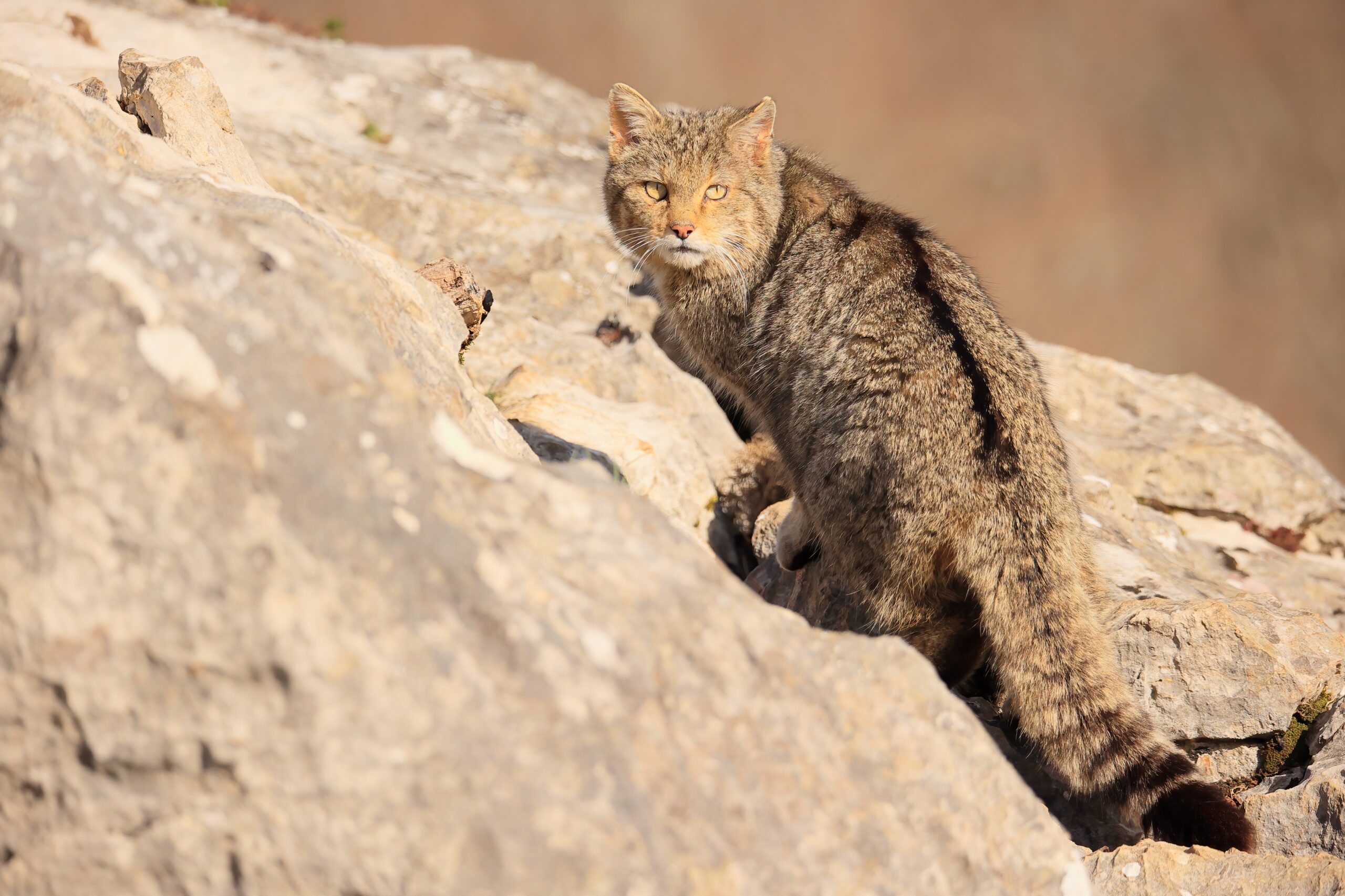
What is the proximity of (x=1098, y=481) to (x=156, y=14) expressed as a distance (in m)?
8.25

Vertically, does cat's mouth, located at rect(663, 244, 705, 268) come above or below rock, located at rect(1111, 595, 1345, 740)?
above

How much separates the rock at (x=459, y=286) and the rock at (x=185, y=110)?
845 mm

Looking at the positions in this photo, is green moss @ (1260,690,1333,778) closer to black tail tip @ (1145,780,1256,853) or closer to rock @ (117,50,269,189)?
black tail tip @ (1145,780,1256,853)

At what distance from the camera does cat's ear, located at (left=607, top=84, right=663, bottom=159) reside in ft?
17.9

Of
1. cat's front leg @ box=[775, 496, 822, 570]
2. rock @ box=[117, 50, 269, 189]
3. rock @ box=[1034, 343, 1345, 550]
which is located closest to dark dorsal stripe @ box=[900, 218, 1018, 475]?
cat's front leg @ box=[775, 496, 822, 570]

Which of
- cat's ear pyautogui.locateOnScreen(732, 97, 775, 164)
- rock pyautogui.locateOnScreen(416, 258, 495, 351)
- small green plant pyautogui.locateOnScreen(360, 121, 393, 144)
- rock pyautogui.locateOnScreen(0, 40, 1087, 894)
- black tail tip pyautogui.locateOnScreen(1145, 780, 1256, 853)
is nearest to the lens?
rock pyautogui.locateOnScreen(0, 40, 1087, 894)

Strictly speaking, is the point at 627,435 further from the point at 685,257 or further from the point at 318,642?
the point at 318,642

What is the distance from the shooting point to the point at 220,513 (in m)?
2.01

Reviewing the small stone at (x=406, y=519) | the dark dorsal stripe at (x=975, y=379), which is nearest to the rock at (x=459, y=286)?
the dark dorsal stripe at (x=975, y=379)

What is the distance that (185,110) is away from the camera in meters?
4.15

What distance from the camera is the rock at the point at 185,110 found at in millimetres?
4070

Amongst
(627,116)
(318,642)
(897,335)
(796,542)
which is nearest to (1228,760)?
(796,542)

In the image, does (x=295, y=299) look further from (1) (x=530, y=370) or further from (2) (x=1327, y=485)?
(2) (x=1327, y=485)

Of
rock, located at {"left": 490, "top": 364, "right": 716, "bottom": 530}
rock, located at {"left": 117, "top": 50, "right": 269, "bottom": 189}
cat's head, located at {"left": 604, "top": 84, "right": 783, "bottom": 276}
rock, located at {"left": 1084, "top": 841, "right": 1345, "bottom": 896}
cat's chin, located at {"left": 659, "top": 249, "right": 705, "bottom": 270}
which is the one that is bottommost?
rock, located at {"left": 490, "top": 364, "right": 716, "bottom": 530}
